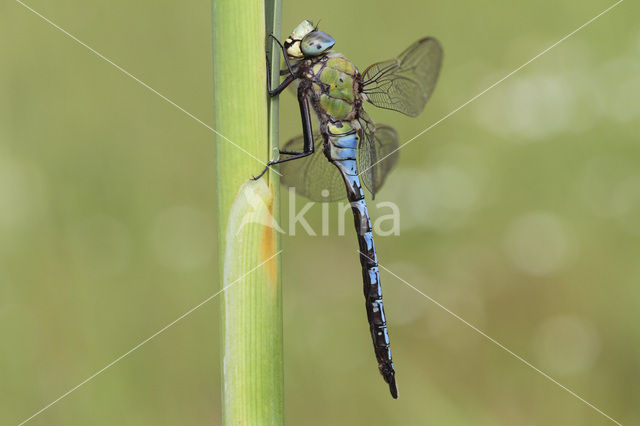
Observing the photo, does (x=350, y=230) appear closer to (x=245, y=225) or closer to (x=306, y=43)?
(x=306, y=43)

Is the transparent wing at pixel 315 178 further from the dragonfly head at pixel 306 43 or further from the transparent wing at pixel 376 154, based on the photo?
the dragonfly head at pixel 306 43

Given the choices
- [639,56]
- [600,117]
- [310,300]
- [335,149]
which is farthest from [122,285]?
[639,56]

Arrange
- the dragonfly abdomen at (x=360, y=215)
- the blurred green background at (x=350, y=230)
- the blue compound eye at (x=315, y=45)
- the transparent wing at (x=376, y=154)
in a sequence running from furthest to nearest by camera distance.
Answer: the blurred green background at (x=350, y=230) < the transparent wing at (x=376, y=154) < the dragonfly abdomen at (x=360, y=215) < the blue compound eye at (x=315, y=45)

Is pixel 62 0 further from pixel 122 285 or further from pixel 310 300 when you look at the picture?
pixel 310 300

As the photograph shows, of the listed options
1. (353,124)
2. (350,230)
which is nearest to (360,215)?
(353,124)

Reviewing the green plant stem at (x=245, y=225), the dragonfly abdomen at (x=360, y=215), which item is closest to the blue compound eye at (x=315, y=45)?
the dragonfly abdomen at (x=360, y=215)
